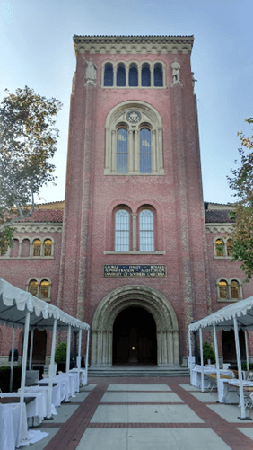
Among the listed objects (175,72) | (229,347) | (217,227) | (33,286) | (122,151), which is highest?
(175,72)

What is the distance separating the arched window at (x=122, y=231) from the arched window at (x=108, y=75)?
1100 centimetres

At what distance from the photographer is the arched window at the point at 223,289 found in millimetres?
25406

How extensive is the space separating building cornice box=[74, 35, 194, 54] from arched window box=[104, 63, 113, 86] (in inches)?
45.7

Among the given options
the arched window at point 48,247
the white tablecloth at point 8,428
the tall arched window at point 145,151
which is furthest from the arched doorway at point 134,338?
the white tablecloth at point 8,428

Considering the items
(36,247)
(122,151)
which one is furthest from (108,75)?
(36,247)

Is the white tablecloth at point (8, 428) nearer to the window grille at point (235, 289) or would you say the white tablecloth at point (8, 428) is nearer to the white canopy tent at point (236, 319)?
the white canopy tent at point (236, 319)

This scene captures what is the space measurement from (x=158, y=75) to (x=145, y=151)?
6958 millimetres

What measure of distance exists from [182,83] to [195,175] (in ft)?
26.7

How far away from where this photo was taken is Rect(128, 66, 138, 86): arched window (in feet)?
98.2

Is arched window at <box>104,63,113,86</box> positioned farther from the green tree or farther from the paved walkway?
the paved walkway

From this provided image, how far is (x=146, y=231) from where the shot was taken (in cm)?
2583

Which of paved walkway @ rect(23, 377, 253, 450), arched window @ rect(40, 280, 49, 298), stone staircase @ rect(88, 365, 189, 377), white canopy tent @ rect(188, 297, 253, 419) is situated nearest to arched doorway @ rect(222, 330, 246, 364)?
stone staircase @ rect(88, 365, 189, 377)

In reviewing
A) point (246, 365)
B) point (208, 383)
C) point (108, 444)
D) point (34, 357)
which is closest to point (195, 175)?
point (246, 365)

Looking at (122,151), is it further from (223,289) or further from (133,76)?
(223,289)
